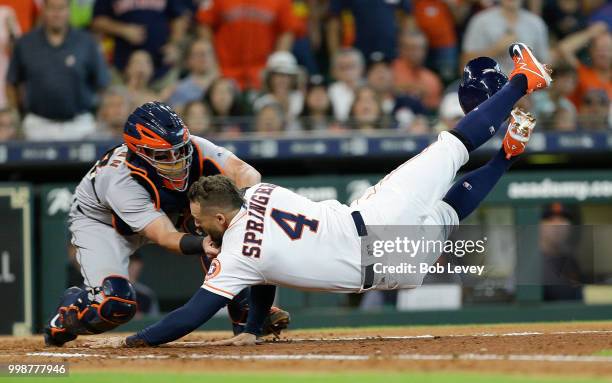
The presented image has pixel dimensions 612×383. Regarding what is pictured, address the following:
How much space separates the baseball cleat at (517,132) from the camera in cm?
779

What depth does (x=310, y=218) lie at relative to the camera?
681 centimetres

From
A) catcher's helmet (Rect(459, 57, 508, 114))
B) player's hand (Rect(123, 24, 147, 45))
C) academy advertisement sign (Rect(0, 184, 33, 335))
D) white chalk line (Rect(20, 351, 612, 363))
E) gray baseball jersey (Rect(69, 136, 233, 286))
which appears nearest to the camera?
white chalk line (Rect(20, 351, 612, 363))

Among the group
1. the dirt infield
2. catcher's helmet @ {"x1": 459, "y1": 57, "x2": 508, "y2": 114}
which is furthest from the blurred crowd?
the dirt infield

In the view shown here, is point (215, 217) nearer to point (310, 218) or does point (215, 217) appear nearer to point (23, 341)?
point (310, 218)

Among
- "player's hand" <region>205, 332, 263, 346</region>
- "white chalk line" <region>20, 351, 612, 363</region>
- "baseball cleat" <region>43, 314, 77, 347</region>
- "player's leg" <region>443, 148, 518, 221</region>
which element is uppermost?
"player's leg" <region>443, 148, 518, 221</region>

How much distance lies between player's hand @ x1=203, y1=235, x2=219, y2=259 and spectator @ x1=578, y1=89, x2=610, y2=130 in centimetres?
557

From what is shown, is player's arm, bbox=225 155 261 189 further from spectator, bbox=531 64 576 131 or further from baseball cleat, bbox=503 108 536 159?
spectator, bbox=531 64 576 131

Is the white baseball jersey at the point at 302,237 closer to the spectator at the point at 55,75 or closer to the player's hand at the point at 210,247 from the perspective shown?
the player's hand at the point at 210,247

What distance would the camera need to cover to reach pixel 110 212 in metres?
7.86

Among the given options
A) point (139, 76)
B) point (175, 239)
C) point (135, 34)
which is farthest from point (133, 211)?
point (135, 34)

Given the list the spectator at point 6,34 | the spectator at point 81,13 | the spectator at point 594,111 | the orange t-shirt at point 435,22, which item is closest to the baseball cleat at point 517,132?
the spectator at point 594,111

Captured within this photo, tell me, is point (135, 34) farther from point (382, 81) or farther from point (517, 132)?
point (517, 132)

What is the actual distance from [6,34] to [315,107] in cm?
334

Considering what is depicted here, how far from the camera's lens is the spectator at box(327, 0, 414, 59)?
12.7 meters
